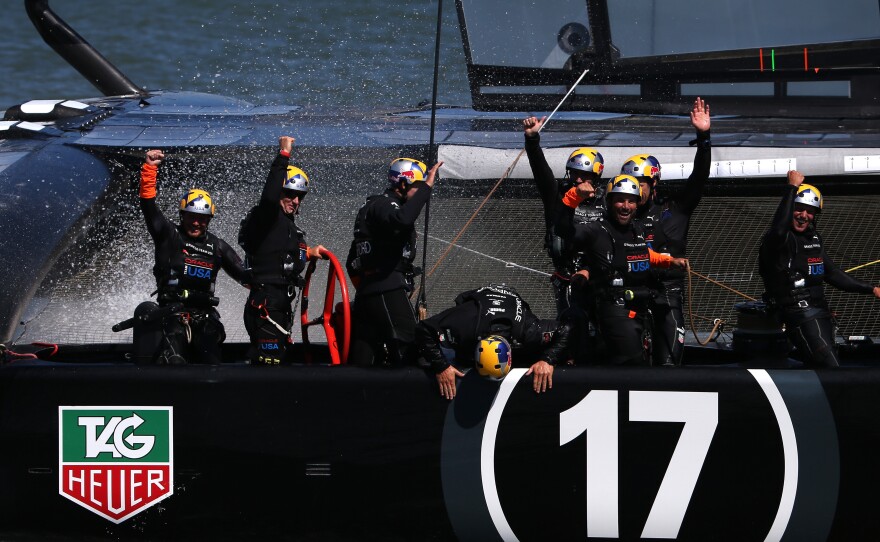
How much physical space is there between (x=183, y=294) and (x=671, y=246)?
8.97 ft

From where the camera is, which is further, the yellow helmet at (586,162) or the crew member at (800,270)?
the yellow helmet at (586,162)

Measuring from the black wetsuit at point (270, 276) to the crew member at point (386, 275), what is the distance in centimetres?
37

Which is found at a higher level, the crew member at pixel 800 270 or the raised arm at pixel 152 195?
the raised arm at pixel 152 195

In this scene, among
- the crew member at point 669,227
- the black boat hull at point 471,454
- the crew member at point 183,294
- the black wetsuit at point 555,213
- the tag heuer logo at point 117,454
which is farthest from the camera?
the black wetsuit at point 555,213

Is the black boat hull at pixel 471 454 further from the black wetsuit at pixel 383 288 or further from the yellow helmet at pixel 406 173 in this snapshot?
the yellow helmet at pixel 406 173

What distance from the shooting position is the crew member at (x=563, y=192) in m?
7.32

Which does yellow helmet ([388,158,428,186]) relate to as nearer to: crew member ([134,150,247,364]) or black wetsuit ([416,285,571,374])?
black wetsuit ([416,285,571,374])

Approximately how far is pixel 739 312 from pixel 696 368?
120 centimetres

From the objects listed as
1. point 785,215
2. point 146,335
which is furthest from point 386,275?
point 785,215

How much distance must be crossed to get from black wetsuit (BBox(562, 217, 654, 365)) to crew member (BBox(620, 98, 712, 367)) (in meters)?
0.22

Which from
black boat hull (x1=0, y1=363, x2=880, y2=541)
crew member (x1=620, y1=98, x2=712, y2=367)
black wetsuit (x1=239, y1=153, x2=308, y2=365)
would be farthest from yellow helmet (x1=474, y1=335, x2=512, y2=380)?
black wetsuit (x1=239, y1=153, x2=308, y2=365)

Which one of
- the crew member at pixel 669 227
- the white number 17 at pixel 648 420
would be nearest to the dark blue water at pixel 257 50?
the crew member at pixel 669 227

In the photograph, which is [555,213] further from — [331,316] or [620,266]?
[331,316]

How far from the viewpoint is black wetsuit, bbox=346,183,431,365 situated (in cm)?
708
